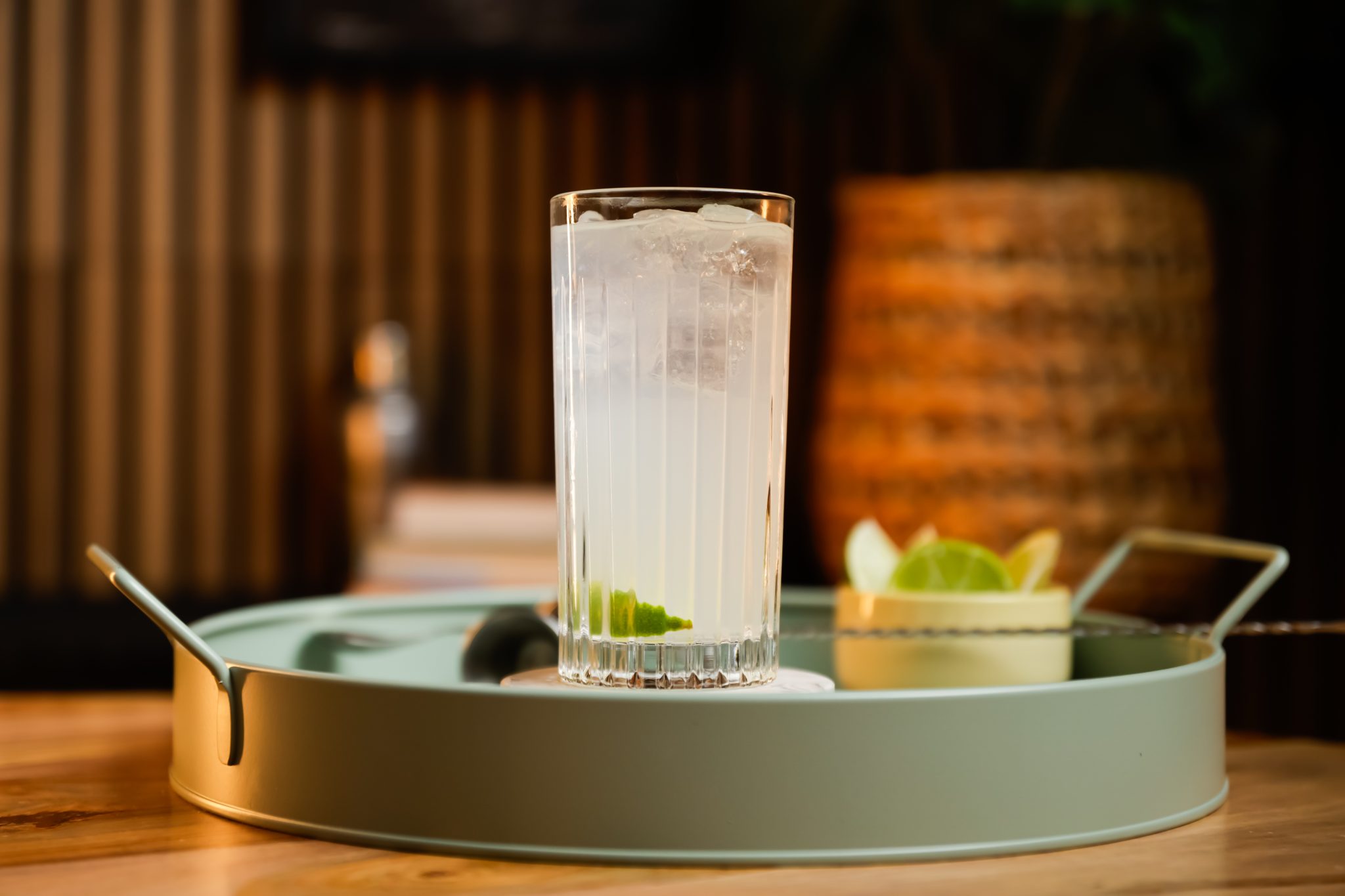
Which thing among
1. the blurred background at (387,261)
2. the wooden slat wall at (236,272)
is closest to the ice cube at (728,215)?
the blurred background at (387,261)

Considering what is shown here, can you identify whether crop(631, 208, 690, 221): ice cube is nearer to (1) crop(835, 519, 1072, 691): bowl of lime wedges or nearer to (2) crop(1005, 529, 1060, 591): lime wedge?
(1) crop(835, 519, 1072, 691): bowl of lime wedges

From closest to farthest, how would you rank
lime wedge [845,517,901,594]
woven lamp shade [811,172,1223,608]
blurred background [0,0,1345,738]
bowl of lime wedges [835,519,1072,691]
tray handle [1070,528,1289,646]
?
1. tray handle [1070,528,1289,646]
2. bowl of lime wedges [835,519,1072,691]
3. lime wedge [845,517,901,594]
4. woven lamp shade [811,172,1223,608]
5. blurred background [0,0,1345,738]

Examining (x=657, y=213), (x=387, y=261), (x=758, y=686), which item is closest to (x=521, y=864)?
(x=758, y=686)

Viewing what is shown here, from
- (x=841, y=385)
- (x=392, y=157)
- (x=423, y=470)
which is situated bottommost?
(x=423, y=470)

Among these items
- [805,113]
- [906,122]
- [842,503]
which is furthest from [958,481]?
[906,122]

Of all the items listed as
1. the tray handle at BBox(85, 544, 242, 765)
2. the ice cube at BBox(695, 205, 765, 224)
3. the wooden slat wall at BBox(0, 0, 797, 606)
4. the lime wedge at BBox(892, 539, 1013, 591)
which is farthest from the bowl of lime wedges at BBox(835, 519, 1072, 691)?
the wooden slat wall at BBox(0, 0, 797, 606)

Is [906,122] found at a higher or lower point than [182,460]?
higher

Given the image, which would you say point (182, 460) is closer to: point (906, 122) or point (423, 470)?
point (423, 470)

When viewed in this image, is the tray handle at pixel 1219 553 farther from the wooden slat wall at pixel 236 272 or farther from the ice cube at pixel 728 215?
the wooden slat wall at pixel 236 272
